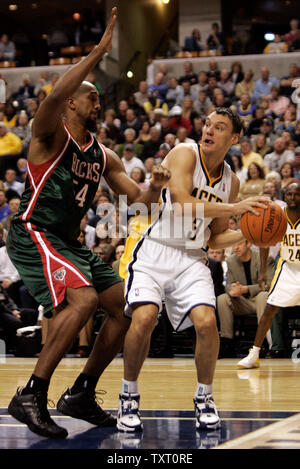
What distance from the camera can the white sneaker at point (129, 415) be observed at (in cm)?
391

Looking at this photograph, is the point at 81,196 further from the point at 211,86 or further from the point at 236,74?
the point at 236,74

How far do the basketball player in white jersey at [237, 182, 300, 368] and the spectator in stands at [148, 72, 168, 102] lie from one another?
796 centimetres

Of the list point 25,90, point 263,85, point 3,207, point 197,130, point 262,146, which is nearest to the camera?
point 3,207

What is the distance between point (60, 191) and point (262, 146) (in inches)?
335

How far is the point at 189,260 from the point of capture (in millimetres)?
4238

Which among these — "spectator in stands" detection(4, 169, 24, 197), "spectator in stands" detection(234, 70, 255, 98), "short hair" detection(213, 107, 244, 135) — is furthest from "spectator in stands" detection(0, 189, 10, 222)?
"short hair" detection(213, 107, 244, 135)

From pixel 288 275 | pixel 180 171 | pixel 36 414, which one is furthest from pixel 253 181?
pixel 36 414

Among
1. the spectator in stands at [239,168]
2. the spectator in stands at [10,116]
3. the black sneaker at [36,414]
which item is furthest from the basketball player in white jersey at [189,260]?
the spectator in stands at [10,116]

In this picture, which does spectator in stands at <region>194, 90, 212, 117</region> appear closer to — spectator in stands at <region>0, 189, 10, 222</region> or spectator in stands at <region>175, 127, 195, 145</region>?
spectator in stands at <region>175, 127, 195, 145</region>

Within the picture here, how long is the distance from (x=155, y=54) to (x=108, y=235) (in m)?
11.3

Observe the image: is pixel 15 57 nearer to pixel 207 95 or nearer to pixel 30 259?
pixel 207 95

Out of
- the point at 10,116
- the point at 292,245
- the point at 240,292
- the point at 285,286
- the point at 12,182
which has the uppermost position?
the point at 10,116

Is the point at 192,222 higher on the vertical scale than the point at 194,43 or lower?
lower

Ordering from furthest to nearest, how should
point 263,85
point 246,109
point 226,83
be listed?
point 226,83, point 263,85, point 246,109
